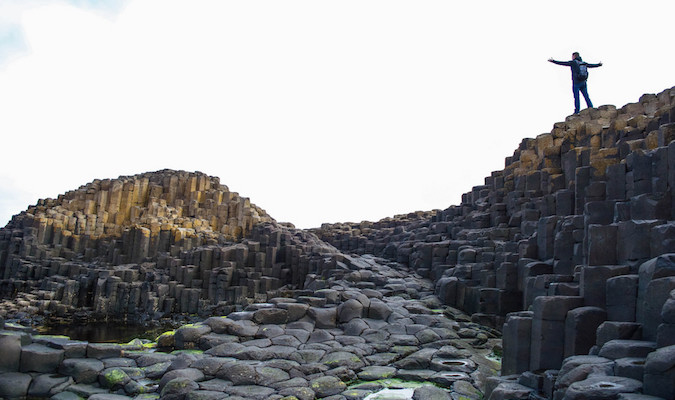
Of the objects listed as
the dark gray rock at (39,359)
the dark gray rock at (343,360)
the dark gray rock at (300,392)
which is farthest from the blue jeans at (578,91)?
the dark gray rock at (39,359)

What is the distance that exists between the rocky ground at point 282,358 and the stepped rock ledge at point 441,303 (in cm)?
4

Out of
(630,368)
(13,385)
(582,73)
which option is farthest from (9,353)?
(582,73)

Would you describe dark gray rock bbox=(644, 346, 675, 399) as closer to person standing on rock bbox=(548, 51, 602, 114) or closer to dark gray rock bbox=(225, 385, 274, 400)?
dark gray rock bbox=(225, 385, 274, 400)

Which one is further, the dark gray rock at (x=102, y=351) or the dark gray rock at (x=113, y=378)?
the dark gray rock at (x=102, y=351)

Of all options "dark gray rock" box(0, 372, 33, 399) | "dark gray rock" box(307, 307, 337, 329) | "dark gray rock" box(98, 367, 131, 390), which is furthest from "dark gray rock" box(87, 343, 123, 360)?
"dark gray rock" box(307, 307, 337, 329)

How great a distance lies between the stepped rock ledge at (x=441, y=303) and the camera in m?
6.49

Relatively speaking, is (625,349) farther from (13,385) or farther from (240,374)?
(13,385)

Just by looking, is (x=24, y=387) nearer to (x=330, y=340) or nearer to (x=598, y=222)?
(x=330, y=340)

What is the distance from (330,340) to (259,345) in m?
1.45

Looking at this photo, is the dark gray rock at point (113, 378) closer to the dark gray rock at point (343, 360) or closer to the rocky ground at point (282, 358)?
the rocky ground at point (282, 358)

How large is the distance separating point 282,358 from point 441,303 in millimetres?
6063

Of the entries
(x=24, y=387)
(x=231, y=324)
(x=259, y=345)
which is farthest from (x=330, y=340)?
(x=24, y=387)

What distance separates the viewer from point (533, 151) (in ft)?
59.7

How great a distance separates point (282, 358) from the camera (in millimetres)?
9047
